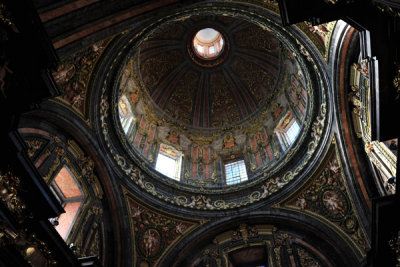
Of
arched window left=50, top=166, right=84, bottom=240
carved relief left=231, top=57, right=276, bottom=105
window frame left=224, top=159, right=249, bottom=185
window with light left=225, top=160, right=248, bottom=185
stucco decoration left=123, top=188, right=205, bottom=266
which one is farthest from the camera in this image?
carved relief left=231, top=57, right=276, bottom=105

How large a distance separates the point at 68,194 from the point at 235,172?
31.6 feet

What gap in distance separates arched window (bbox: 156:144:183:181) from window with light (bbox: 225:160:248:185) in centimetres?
280

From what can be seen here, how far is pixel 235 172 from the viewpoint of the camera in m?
19.4

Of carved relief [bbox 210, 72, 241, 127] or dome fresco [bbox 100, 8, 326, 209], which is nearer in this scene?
dome fresco [bbox 100, 8, 326, 209]

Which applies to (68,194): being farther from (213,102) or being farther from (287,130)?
(213,102)

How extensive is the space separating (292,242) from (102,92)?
33.9 feet

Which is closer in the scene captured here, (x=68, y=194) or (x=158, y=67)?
(x=68, y=194)

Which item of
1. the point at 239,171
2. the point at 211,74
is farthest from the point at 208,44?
the point at 239,171

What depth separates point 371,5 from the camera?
7672mm

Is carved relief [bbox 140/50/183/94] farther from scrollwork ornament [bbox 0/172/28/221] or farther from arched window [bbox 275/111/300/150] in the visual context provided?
scrollwork ornament [bbox 0/172/28/221]

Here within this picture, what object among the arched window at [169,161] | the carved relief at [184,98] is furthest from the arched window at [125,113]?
the carved relief at [184,98]

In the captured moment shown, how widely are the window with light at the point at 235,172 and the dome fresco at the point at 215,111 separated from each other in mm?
60

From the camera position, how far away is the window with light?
1873 cm

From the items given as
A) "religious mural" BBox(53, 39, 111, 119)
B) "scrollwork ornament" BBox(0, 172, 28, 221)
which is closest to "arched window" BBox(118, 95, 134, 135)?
"religious mural" BBox(53, 39, 111, 119)
